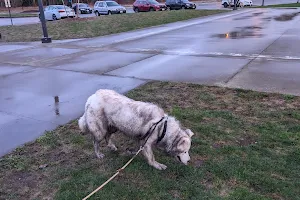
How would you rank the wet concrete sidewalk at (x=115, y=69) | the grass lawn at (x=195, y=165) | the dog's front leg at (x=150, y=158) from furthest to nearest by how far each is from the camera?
1. the wet concrete sidewalk at (x=115, y=69)
2. the dog's front leg at (x=150, y=158)
3. the grass lawn at (x=195, y=165)

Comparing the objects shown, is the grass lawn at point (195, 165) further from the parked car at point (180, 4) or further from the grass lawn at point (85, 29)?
the parked car at point (180, 4)

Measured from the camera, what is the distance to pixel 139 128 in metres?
3.96

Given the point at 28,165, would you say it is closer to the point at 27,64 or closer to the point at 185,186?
the point at 185,186

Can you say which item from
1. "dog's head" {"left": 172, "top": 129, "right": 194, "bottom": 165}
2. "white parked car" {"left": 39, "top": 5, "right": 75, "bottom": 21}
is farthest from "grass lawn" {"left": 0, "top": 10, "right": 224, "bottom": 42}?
"dog's head" {"left": 172, "top": 129, "right": 194, "bottom": 165}

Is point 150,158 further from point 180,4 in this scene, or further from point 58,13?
point 180,4

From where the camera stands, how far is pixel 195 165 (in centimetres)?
421

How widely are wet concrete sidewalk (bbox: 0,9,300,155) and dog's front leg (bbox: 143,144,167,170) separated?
2242mm

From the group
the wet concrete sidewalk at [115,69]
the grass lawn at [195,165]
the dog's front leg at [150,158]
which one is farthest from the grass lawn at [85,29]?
the dog's front leg at [150,158]

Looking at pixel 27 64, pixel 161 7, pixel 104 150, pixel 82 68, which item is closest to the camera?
pixel 104 150

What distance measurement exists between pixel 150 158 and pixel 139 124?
501 mm

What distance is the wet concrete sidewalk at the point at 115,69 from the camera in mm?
6301

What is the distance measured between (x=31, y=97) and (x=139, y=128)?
13.8 feet

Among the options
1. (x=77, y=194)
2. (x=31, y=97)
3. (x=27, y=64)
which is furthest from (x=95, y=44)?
(x=77, y=194)

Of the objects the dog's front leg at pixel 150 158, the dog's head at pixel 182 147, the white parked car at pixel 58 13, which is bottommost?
the dog's front leg at pixel 150 158
